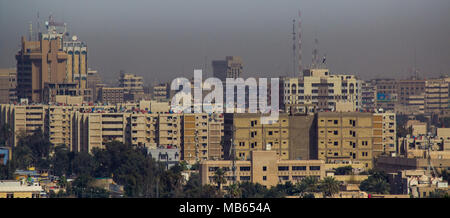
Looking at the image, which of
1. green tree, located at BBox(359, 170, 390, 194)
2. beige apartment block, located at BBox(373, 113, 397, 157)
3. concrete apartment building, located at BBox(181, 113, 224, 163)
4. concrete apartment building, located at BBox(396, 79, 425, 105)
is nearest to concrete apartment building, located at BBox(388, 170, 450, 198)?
green tree, located at BBox(359, 170, 390, 194)

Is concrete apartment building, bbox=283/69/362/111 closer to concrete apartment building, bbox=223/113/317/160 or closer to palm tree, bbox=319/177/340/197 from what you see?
A: concrete apartment building, bbox=223/113/317/160

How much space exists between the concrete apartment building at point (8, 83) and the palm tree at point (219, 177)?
202ft

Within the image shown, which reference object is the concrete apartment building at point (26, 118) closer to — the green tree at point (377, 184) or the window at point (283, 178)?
the window at point (283, 178)

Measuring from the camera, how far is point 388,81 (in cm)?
11069

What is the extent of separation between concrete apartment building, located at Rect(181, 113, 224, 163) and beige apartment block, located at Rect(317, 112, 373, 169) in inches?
426

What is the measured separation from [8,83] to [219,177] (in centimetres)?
6420

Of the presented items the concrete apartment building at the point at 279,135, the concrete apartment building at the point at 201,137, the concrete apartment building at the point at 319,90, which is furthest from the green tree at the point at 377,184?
the concrete apartment building at the point at 319,90

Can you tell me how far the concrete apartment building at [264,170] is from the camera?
122 ft

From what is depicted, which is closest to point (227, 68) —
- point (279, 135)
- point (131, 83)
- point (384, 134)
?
point (131, 83)

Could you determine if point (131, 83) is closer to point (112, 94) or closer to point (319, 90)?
point (112, 94)

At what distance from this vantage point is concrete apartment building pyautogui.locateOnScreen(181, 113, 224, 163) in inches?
2228
